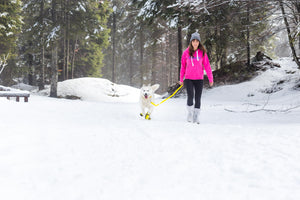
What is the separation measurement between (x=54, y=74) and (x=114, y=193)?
14.8 m

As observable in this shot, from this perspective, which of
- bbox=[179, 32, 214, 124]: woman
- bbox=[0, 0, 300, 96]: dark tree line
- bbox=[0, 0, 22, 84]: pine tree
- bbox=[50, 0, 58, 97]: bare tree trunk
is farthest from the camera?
bbox=[50, 0, 58, 97]: bare tree trunk

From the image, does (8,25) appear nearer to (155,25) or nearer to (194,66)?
(155,25)

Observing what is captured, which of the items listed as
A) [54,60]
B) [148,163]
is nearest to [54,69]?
[54,60]

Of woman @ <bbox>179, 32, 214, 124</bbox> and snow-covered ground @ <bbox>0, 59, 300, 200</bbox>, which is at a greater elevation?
woman @ <bbox>179, 32, 214, 124</bbox>

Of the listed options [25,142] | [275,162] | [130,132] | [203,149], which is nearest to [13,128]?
[25,142]

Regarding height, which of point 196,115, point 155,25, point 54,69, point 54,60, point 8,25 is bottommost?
point 196,115

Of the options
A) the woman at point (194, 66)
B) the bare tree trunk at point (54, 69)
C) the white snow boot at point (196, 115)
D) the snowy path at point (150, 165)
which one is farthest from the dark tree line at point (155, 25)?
the snowy path at point (150, 165)

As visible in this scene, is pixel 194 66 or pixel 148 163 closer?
pixel 148 163

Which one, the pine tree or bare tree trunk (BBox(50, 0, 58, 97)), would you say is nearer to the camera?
the pine tree

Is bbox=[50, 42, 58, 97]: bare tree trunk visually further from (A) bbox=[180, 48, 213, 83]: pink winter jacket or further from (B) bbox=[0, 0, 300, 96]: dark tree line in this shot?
(A) bbox=[180, 48, 213, 83]: pink winter jacket

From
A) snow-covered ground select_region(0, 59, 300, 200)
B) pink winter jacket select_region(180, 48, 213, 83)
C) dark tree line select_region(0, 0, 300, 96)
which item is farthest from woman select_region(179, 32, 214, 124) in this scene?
dark tree line select_region(0, 0, 300, 96)

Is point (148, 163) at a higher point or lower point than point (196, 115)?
lower

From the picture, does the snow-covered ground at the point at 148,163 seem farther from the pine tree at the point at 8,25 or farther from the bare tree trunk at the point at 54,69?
the pine tree at the point at 8,25

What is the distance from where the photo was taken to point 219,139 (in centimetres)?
314
